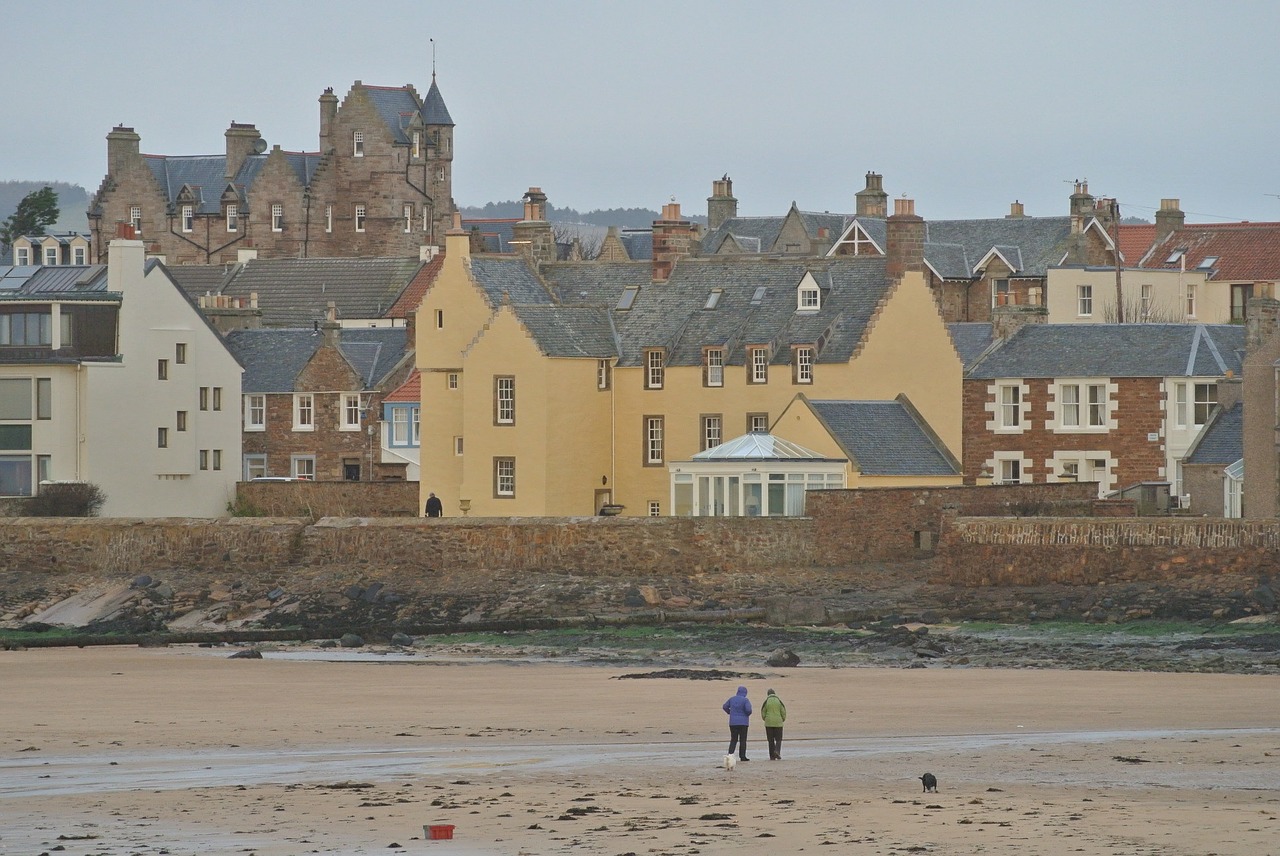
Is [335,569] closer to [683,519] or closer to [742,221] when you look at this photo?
[683,519]

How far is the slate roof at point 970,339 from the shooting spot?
64.2 m

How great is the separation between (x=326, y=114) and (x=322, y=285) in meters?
25.4

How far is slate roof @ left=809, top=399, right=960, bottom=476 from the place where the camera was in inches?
2068

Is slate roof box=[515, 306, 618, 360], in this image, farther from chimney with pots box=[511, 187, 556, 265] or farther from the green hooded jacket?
the green hooded jacket

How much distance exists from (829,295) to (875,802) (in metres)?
35.1

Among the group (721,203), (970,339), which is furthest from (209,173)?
(970,339)

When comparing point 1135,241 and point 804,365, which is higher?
point 1135,241

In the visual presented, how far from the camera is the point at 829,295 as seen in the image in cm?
5722

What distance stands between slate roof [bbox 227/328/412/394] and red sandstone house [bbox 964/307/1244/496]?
19011 mm

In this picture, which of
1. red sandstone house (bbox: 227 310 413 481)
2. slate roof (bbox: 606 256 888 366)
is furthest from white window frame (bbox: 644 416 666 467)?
red sandstone house (bbox: 227 310 413 481)

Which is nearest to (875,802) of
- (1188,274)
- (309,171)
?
(1188,274)

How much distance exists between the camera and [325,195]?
113375 millimetres

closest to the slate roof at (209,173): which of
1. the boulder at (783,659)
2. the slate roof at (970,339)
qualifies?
the slate roof at (970,339)

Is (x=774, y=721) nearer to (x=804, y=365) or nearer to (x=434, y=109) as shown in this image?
(x=804, y=365)
